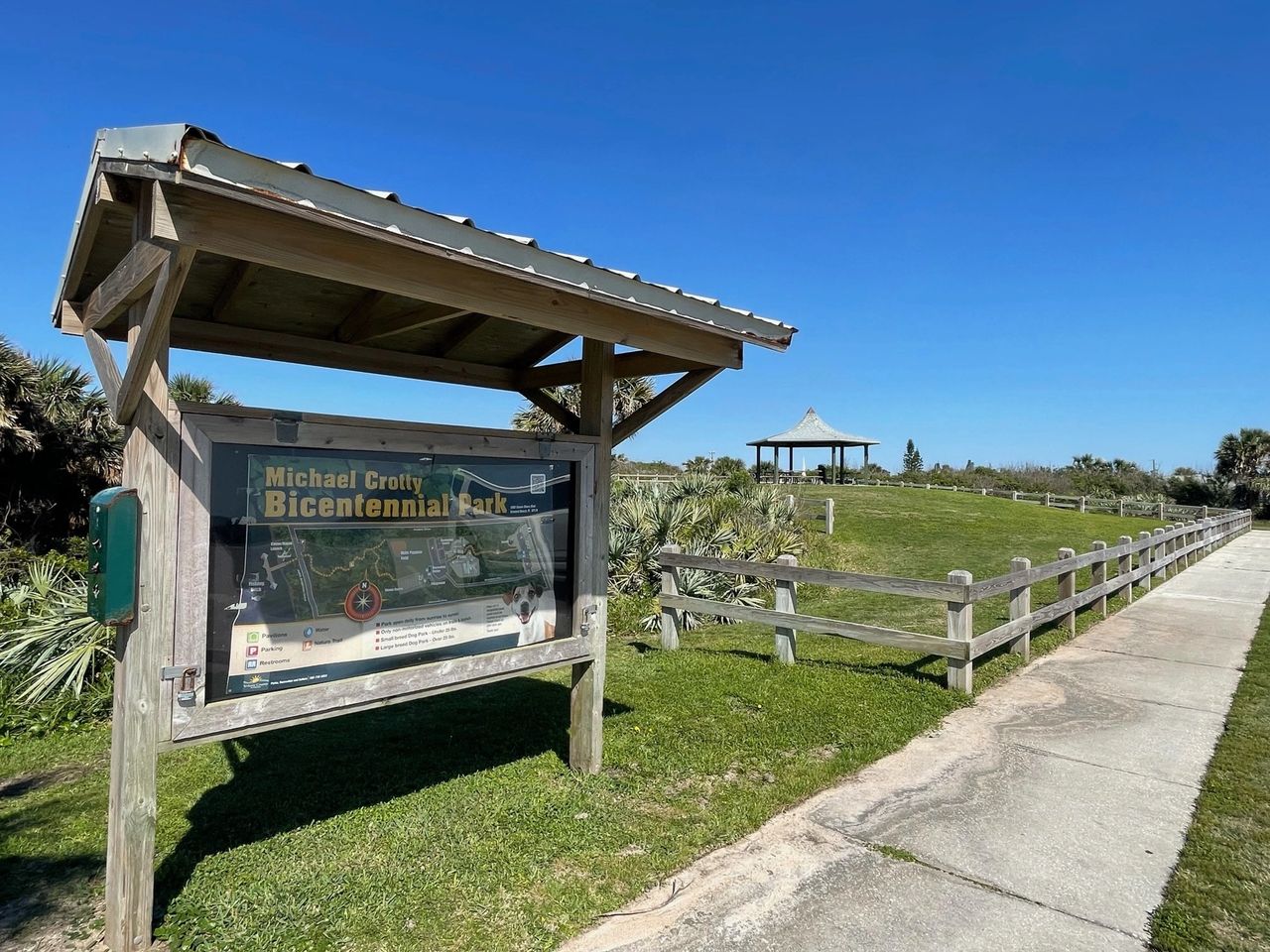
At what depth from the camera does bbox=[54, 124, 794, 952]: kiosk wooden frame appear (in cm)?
260

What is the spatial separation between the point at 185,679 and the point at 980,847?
153 inches

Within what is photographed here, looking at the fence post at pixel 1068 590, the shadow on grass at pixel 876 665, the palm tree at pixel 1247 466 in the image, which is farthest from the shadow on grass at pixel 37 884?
the palm tree at pixel 1247 466

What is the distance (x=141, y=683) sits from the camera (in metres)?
2.86

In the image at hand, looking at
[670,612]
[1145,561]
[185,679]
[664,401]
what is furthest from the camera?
[1145,561]

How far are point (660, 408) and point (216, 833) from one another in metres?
3.52

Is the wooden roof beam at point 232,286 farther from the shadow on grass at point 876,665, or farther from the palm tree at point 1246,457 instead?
the palm tree at point 1246,457

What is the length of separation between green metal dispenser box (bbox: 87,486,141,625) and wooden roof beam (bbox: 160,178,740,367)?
3.45 feet

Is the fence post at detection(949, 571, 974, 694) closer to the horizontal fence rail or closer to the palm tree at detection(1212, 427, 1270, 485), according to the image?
the horizontal fence rail

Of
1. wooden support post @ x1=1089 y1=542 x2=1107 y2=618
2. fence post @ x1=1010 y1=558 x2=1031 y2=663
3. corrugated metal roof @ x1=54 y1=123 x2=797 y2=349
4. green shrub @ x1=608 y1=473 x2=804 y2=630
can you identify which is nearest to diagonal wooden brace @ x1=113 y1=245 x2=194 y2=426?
corrugated metal roof @ x1=54 y1=123 x2=797 y2=349

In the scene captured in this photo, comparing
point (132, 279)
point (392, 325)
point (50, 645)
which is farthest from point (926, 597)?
point (50, 645)

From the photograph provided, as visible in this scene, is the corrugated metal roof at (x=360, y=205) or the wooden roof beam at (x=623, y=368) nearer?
the corrugated metal roof at (x=360, y=205)

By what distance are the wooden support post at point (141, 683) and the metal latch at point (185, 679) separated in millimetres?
49

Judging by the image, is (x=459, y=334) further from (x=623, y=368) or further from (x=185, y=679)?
(x=185, y=679)

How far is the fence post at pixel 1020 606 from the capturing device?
24.6 feet
